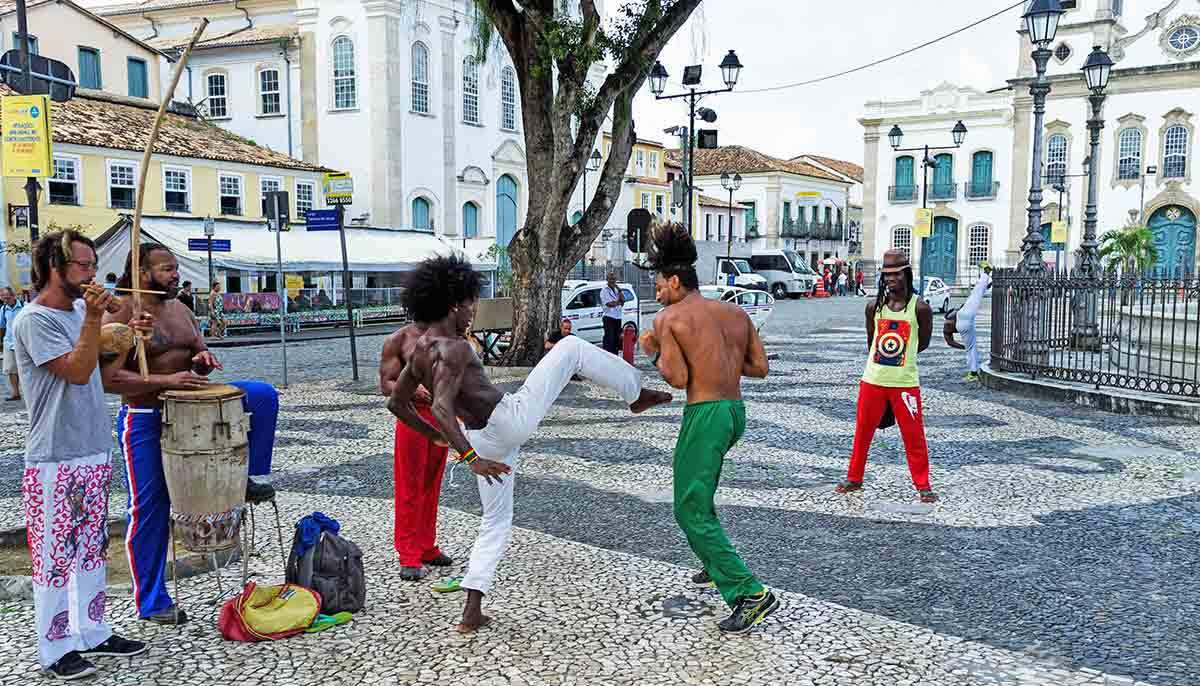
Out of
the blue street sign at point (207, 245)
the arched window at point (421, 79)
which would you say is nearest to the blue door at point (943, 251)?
the arched window at point (421, 79)

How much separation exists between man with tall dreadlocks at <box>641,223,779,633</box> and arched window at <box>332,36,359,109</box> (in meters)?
31.1

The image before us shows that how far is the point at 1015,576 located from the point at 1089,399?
6961 mm

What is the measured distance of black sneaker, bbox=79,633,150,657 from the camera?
409 cm

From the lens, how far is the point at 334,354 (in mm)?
18797

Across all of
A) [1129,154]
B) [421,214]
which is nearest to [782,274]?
[1129,154]

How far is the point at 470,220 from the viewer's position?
36969 mm

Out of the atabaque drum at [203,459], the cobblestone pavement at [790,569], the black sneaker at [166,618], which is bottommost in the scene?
the cobblestone pavement at [790,569]

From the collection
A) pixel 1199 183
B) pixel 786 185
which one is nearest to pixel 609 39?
pixel 1199 183

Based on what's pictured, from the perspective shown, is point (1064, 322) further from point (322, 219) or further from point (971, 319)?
point (322, 219)

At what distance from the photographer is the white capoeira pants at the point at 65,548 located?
3896 millimetres

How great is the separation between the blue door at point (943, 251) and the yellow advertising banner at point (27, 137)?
44.0m

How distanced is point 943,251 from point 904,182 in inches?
161

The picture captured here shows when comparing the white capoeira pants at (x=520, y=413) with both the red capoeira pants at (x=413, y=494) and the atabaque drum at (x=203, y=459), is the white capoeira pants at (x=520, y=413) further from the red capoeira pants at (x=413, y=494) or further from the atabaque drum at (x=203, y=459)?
the atabaque drum at (x=203, y=459)

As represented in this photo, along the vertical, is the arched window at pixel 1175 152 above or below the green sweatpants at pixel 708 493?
above
